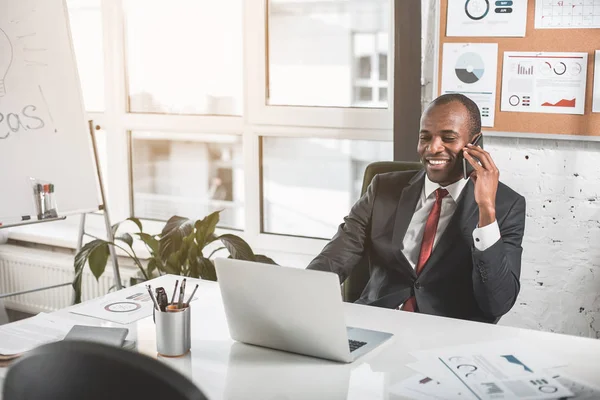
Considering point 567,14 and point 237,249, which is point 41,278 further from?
point 567,14

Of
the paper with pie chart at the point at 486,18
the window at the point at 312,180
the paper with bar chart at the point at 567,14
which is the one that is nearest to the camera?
the paper with bar chart at the point at 567,14

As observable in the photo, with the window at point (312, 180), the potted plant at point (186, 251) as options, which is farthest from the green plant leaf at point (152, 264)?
the window at point (312, 180)

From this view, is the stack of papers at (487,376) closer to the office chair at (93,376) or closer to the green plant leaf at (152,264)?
the office chair at (93,376)

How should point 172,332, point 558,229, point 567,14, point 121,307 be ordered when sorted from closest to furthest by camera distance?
point 172,332
point 121,307
point 567,14
point 558,229

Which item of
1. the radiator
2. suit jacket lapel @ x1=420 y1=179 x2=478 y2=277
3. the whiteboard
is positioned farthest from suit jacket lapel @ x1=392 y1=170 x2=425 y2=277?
the radiator

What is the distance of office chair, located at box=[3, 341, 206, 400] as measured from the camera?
2.26 ft

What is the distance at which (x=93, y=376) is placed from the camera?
725 mm

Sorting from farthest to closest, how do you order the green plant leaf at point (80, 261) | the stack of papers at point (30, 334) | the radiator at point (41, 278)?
the radiator at point (41, 278), the green plant leaf at point (80, 261), the stack of papers at point (30, 334)

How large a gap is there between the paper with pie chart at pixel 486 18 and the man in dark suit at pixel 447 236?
609 millimetres

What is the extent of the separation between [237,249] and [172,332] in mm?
1306

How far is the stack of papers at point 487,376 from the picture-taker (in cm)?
127

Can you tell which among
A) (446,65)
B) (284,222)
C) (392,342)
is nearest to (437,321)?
(392,342)

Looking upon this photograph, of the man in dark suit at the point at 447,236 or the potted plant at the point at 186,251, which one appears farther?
the potted plant at the point at 186,251

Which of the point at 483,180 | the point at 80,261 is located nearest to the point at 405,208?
the point at 483,180
